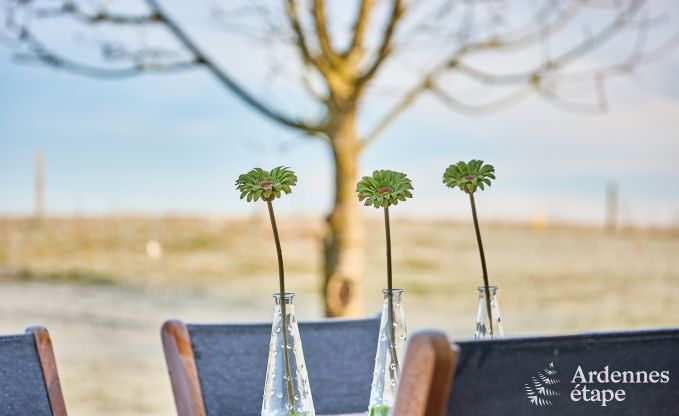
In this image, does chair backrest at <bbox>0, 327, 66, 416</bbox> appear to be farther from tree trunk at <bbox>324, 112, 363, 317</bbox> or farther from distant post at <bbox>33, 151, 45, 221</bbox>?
distant post at <bbox>33, 151, 45, 221</bbox>

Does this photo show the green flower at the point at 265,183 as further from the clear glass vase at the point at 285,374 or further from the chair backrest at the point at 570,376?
the chair backrest at the point at 570,376

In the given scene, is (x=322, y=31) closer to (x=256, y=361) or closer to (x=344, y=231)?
(x=344, y=231)

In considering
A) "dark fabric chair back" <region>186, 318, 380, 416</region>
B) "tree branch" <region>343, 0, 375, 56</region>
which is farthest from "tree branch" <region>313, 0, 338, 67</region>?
"dark fabric chair back" <region>186, 318, 380, 416</region>

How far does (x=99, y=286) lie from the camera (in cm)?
1025

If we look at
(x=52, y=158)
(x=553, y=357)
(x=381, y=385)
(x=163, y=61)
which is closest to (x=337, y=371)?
Result: (x=381, y=385)

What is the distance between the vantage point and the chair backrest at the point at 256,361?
1.81 metres

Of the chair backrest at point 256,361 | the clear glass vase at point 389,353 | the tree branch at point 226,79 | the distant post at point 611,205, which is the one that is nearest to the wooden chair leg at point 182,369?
the chair backrest at point 256,361

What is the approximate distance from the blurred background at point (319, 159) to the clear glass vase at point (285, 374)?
0.87 feet

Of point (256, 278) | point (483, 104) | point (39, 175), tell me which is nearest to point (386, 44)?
point (483, 104)

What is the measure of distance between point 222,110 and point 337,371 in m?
4.87

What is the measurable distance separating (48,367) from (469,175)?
82 centimetres

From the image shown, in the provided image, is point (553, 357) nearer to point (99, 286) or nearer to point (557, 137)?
point (557, 137)

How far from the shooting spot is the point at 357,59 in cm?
355

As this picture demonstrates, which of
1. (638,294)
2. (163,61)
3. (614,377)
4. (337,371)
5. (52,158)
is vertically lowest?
(614,377)
